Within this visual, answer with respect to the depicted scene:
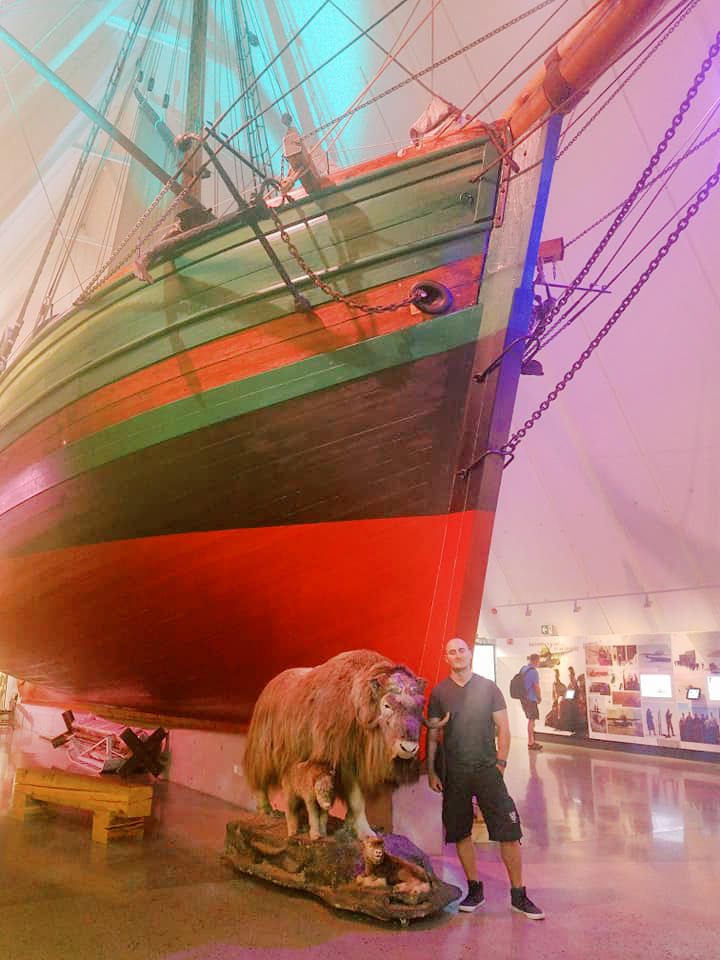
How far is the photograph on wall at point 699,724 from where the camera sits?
20.7ft

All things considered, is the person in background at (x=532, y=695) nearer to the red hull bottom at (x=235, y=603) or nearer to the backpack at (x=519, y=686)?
the backpack at (x=519, y=686)

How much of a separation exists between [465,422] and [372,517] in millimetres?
718

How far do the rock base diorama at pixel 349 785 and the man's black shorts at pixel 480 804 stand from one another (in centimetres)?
18

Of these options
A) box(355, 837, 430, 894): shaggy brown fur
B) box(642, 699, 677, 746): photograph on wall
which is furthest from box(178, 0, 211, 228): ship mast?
box(642, 699, 677, 746): photograph on wall

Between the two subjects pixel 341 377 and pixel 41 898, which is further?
pixel 341 377

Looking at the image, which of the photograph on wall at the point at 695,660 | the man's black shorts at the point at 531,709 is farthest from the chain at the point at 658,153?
the man's black shorts at the point at 531,709

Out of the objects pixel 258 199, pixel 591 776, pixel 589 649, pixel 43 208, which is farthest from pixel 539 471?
pixel 43 208

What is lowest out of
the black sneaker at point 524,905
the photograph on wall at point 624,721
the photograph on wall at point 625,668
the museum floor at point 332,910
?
the museum floor at point 332,910

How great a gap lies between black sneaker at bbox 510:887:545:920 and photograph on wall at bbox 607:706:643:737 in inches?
216

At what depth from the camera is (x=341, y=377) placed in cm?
335

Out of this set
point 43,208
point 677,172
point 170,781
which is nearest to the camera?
point 170,781

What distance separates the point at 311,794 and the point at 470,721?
706 millimetres

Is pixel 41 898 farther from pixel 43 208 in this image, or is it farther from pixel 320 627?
pixel 43 208

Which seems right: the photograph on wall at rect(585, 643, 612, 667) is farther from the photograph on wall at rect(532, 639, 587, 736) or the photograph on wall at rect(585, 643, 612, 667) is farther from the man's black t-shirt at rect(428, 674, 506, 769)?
the man's black t-shirt at rect(428, 674, 506, 769)
